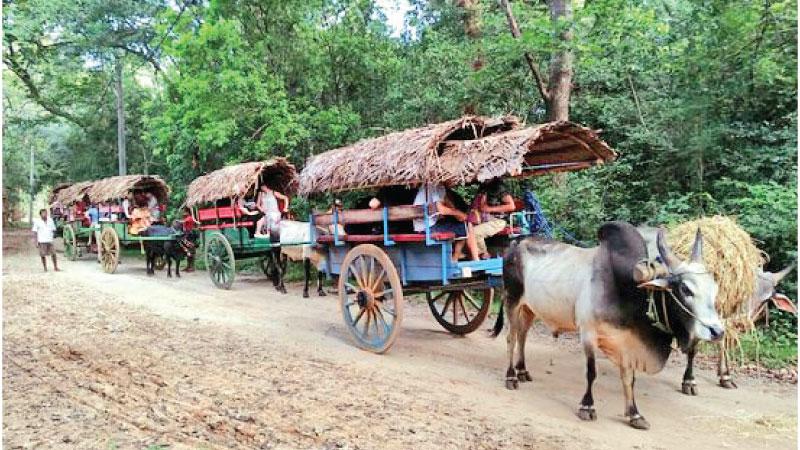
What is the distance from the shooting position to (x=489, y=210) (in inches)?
282

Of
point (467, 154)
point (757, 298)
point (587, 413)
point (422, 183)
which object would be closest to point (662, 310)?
point (587, 413)

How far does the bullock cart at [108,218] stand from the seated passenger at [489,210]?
1004 cm

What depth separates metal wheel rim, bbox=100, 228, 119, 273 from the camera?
15.7 metres

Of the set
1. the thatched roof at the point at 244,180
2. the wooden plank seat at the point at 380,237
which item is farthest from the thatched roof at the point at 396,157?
the thatched roof at the point at 244,180

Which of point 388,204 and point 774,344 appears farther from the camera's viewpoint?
point 388,204

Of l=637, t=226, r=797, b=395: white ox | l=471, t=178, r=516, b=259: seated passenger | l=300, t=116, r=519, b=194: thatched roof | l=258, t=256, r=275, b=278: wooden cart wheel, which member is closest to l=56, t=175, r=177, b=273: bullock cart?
l=258, t=256, r=275, b=278: wooden cart wheel

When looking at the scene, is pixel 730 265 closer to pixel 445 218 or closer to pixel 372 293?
pixel 445 218

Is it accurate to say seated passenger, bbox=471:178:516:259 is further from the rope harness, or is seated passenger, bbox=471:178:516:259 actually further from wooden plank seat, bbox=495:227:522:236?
the rope harness

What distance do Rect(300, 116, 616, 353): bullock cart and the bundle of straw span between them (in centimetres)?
132

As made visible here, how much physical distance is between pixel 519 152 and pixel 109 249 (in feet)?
43.6

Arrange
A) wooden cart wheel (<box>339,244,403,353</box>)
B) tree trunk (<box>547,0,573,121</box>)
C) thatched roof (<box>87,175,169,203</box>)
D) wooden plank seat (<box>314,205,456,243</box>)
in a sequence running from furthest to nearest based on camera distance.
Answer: thatched roof (<box>87,175,169,203</box>), tree trunk (<box>547,0,573,121</box>), wooden cart wheel (<box>339,244,403,353</box>), wooden plank seat (<box>314,205,456,243</box>)

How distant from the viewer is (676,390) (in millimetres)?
5934

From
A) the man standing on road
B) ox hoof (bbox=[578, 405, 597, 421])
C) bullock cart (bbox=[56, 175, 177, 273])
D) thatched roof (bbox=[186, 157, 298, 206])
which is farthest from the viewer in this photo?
bullock cart (bbox=[56, 175, 177, 273])

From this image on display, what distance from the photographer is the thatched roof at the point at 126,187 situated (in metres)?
16.4
